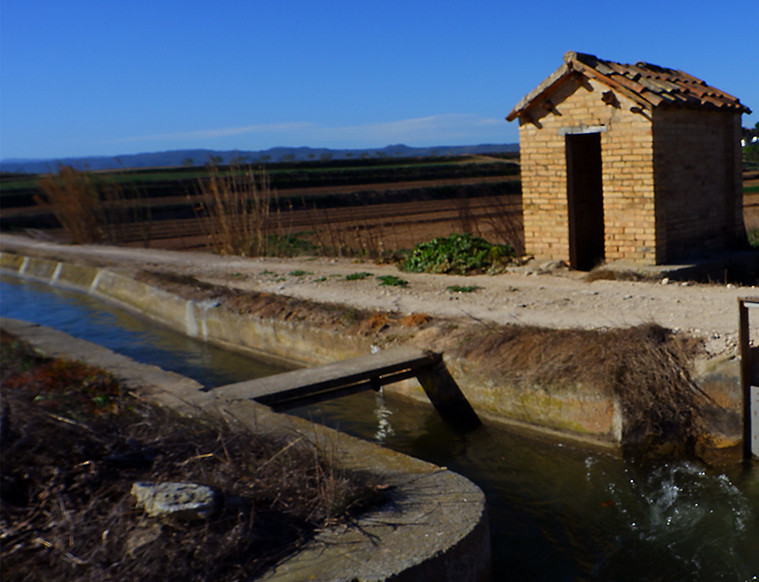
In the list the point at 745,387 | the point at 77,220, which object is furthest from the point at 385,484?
the point at 77,220

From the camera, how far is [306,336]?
921 cm

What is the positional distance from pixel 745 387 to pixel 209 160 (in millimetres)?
13550

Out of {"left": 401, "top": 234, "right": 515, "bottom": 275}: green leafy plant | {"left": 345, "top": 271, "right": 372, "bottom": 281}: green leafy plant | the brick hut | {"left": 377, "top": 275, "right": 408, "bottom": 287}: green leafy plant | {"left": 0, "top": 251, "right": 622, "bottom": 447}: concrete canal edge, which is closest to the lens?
{"left": 0, "top": 251, "right": 622, "bottom": 447}: concrete canal edge

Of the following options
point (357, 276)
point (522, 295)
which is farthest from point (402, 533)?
point (357, 276)

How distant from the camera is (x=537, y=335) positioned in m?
7.08

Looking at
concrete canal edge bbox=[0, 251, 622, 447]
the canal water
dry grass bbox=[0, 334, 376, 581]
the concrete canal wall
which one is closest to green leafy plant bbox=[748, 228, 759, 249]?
the concrete canal wall

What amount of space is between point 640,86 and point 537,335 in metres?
4.65

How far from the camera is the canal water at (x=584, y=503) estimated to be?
4598mm

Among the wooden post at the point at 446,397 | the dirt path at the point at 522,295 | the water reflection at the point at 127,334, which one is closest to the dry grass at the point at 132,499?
the wooden post at the point at 446,397

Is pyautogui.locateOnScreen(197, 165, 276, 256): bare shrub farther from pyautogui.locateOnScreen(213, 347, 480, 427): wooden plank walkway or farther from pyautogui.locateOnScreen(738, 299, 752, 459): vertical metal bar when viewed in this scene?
pyautogui.locateOnScreen(738, 299, 752, 459): vertical metal bar

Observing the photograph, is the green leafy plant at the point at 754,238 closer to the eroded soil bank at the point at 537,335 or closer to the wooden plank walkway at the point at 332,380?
the eroded soil bank at the point at 537,335

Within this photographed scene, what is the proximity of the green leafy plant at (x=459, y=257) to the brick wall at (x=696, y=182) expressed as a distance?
8.16 feet

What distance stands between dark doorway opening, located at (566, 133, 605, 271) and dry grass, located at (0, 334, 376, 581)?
338 inches

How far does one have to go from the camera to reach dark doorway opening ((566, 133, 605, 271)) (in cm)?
1195
